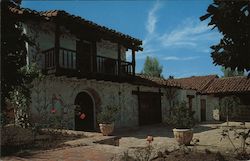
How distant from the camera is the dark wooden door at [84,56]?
17.0 metres

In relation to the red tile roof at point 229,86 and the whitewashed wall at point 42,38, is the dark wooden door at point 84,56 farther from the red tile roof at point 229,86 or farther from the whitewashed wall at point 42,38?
the red tile roof at point 229,86

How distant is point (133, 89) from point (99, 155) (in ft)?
41.0

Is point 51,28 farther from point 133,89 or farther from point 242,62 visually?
point 242,62

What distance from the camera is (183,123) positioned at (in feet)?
36.3

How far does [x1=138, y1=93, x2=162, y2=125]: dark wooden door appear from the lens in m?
21.0

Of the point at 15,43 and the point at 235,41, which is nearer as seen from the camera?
the point at 235,41

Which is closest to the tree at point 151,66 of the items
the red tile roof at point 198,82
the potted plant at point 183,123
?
the red tile roof at point 198,82

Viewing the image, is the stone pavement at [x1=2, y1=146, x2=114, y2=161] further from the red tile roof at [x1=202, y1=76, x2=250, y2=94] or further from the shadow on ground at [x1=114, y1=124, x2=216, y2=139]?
the red tile roof at [x1=202, y1=76, x2=250, y2=94]

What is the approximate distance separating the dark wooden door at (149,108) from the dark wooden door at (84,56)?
4.79 meters

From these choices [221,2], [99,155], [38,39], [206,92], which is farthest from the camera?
[206,92]

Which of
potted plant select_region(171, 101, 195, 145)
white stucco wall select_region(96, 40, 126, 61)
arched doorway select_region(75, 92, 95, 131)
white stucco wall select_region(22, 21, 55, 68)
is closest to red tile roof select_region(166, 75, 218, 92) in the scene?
white stucco wall select_region(96, 40, 126, 61)

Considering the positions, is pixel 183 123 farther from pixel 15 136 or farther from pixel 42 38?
pixel 42 38

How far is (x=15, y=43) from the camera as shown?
7.89 m

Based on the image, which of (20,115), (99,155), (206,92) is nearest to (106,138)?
(99,155)
